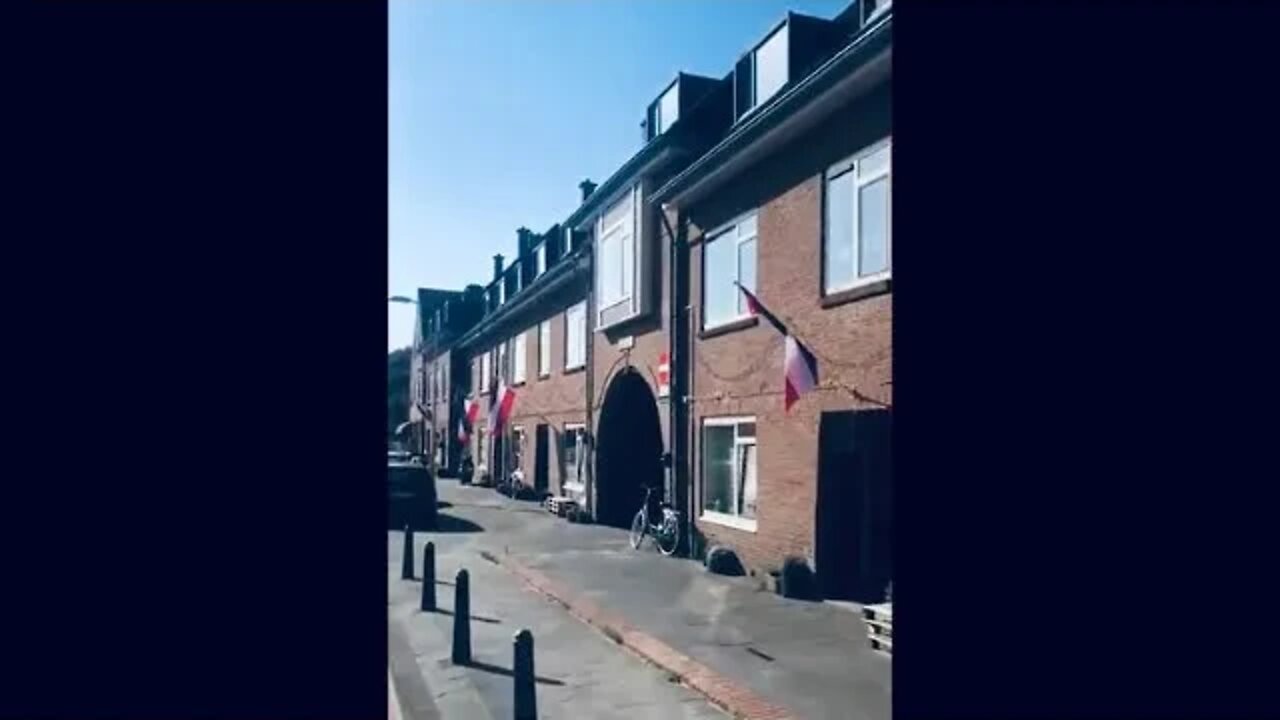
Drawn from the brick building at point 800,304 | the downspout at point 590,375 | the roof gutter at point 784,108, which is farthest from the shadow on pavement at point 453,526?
the roof gutter at point 784,108

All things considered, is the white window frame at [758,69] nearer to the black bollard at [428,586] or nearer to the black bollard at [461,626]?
the black bollard at [428,586]

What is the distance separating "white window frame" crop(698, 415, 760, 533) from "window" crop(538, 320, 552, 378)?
11.8m

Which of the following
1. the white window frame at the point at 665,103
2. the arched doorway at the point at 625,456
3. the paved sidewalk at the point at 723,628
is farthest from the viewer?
the arched doorway at the point at 625,456

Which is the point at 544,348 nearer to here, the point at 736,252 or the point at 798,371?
the point at 736,252

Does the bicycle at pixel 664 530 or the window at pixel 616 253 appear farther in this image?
the window at pixel 616 253

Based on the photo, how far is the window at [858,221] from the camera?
35.1 ft

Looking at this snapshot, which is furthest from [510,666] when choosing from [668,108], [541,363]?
[541,363]

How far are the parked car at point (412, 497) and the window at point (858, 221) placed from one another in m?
12.2

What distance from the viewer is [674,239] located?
17094 mm

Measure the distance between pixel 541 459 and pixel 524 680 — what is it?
22.7 metres

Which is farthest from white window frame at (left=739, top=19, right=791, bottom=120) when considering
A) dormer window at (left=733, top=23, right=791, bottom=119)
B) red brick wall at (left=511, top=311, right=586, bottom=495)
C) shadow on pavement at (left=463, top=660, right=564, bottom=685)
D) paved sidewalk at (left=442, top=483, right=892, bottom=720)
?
shadow on pavement at (left=463, top=660, right=564, bottom=685)

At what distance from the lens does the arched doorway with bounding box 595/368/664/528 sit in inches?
852

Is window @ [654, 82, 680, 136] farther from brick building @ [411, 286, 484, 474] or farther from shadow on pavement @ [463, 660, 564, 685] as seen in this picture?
brick building @ [411, 286, 484, 474]
